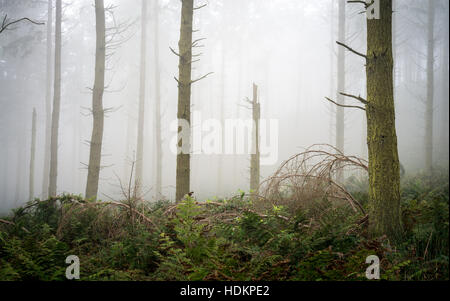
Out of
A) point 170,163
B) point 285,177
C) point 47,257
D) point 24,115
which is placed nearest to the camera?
point 47,257

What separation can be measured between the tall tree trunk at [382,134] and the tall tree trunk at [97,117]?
23.5 feet

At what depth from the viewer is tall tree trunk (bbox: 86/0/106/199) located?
8.04 metres

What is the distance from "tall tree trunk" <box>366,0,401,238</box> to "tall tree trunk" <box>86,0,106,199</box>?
715 centimetres

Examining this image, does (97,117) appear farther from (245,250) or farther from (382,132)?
(382,132)

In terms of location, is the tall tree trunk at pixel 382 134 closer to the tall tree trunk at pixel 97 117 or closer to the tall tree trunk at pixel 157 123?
the tall tree trunk at pixel 97 117

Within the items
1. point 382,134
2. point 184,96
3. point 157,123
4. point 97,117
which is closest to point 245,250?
point 382,134

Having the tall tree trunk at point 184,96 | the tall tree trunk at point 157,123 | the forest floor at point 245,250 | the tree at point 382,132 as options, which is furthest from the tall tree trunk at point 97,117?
the tall tree trunk at point 157,123

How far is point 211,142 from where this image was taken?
94.5 feet

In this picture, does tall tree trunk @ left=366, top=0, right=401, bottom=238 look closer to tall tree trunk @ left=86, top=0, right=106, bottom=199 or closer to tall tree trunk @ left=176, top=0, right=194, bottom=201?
tall tree trunk @ left=176, top=0, right=194, bottom=201

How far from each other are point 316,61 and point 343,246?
48415mm

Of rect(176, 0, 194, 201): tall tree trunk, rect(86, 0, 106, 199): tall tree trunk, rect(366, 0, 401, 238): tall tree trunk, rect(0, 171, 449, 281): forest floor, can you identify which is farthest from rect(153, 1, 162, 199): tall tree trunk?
rect(366, 0, 401, 238): tall tree trunk

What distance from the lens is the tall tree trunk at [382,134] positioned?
11.3ft

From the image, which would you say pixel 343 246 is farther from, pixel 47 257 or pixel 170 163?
pixel 170 163
